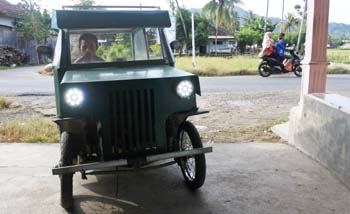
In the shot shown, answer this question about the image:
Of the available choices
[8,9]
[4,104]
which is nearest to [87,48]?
[4,104]

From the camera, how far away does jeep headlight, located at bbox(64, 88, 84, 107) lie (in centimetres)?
362

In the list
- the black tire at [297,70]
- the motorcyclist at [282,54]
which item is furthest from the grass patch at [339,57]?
the motorcyclist at [282,54]

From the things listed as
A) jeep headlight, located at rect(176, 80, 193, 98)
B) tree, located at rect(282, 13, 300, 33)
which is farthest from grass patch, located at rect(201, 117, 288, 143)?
tree, located at rect(282, 13, 300, 33)

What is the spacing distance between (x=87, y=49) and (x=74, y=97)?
4.70 ft

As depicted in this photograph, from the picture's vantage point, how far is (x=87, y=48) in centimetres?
493

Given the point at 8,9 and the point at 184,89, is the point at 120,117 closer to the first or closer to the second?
the point at 184,89

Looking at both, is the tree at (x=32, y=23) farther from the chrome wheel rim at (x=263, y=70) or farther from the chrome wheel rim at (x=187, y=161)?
the chrome wheel rim at (x=187, y=161)

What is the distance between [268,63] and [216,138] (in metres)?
10.2

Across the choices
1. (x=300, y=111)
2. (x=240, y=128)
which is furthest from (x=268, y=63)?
(x=300, y=111)

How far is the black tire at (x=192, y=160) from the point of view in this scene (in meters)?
4.21

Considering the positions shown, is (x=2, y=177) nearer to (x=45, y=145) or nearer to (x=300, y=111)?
(x=45, y=145)

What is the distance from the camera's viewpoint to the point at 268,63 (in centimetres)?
1605

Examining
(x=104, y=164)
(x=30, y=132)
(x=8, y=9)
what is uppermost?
(x=8, y=9)

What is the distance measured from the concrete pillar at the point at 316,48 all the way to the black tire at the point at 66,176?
358 cm
